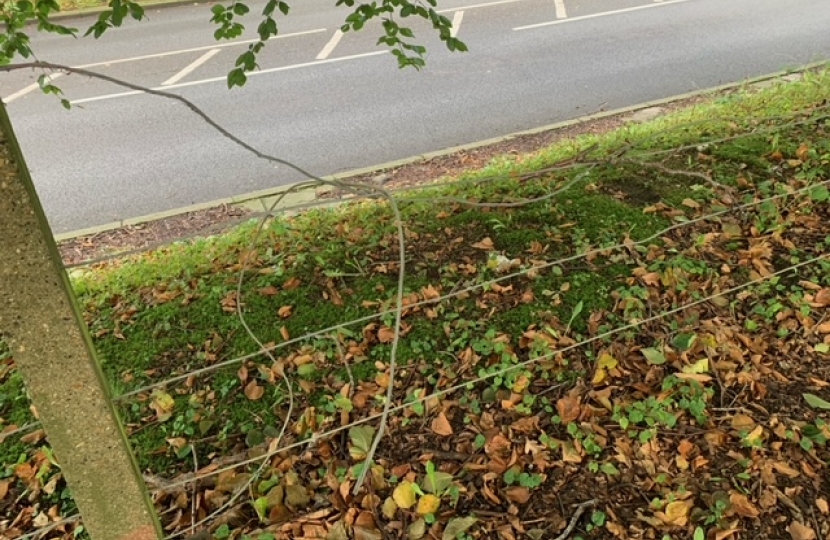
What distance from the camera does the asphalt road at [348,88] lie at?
6055 millimetres

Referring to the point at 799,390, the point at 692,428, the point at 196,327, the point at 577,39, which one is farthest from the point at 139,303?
the point at 577,39

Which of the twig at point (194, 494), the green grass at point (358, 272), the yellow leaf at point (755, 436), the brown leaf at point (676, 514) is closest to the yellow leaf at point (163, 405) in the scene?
the green grass at point (358, 272)

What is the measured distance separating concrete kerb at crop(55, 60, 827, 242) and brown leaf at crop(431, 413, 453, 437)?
2.01 m

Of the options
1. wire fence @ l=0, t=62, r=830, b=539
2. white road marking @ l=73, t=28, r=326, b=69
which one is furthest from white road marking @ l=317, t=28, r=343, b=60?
wire fence @ l=0, t=62, r=830, b=539

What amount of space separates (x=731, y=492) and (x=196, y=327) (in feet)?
7.85

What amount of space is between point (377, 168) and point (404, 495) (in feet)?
12.7

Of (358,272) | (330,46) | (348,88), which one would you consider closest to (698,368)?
(358,272)

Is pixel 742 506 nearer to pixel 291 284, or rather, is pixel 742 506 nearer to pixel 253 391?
pixel 253 391

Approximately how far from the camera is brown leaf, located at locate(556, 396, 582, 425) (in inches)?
99.7

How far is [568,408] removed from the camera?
2.55m

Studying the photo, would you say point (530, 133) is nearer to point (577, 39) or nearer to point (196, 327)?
point (577, 39)

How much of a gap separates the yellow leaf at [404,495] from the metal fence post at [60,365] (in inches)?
33.9

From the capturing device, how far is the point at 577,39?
9.05m

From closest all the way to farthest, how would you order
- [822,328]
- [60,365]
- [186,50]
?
[60,365] < [822,328] < [186,50]
